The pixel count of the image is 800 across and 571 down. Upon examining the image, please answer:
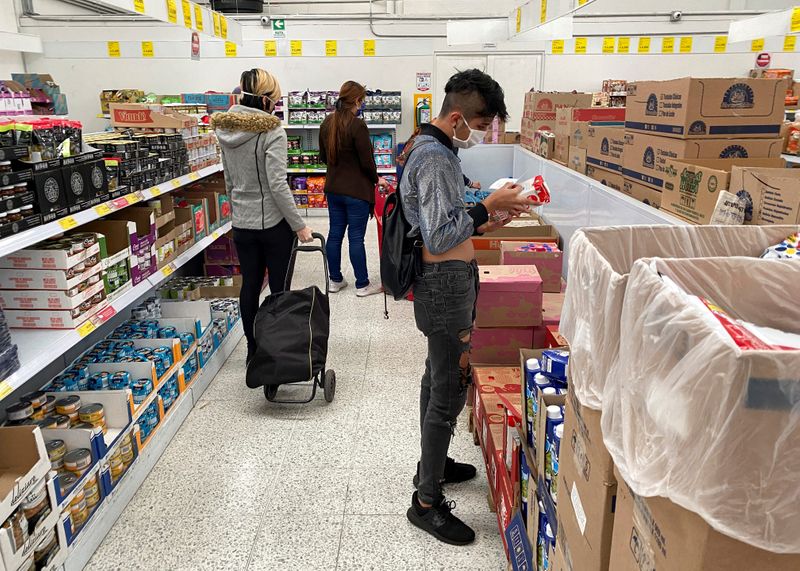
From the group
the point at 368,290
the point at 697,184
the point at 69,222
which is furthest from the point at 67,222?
the point at 368,290

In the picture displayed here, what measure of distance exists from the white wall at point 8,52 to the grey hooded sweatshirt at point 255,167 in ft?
25.1

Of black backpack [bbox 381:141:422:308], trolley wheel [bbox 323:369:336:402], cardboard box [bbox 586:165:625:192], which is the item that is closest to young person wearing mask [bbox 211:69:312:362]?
trolley wheel [bbox 323:369:336:402]

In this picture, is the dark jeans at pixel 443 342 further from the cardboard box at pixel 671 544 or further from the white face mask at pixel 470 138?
the cardboard box at pixel 671 544

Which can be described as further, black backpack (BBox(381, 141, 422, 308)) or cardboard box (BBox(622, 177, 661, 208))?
cardboard box (BBox(622, 177, 661, 208))

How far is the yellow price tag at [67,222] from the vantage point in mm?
2348

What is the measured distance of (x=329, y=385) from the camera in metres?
3.56

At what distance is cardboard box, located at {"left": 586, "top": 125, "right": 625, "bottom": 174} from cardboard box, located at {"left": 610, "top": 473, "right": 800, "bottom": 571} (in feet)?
7.20

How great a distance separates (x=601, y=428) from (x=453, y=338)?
1127 mm

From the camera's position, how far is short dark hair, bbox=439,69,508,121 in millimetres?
2064

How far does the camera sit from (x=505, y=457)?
224 cm

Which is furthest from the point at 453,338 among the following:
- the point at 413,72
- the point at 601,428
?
the point at 413,72

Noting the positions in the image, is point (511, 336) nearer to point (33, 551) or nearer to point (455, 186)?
point (455, 186)

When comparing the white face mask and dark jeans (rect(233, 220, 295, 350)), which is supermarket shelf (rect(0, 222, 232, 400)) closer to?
dark jeans (rect(233, 220, 295, 350))

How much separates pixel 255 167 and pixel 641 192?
2.08 m
